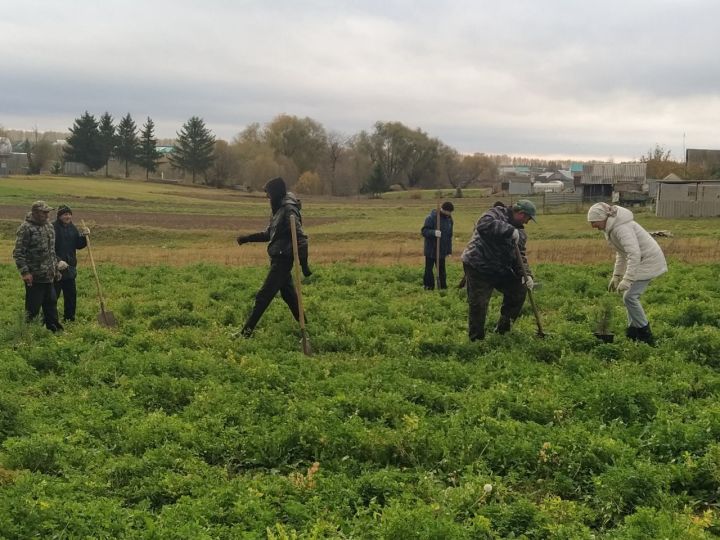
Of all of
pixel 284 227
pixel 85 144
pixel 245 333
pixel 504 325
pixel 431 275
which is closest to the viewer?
pixel 504 325

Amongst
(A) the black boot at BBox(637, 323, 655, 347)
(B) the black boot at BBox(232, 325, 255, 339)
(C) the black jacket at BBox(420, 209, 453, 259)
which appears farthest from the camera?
(C) the black jacket at BBox(420, 209, 453, 259)

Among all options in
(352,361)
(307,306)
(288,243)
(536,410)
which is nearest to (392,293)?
(307,306)

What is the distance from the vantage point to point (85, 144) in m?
101

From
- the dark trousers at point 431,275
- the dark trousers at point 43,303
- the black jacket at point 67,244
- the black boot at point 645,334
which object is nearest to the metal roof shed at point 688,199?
the dark trousers at point 431,275

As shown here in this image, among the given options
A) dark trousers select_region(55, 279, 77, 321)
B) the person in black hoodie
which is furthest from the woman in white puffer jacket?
dark trousers select_region(55, 279, 77, 321)

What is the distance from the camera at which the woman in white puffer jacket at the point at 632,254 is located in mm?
8633

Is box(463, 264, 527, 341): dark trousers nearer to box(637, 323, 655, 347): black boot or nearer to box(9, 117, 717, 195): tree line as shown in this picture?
box(637, 323, 655, 347): black boot

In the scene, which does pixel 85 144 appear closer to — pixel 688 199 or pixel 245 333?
pixel 688 199

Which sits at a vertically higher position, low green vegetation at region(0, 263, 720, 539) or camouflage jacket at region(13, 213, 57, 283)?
camouflage jacket at region(13, 213, 57, 283)

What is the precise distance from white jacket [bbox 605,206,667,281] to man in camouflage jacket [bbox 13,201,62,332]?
8.31m

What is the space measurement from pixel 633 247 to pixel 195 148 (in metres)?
107

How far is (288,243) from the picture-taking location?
33.0ft

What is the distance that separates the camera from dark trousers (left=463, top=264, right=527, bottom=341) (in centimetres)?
924

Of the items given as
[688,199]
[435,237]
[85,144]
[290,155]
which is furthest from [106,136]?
[435,237]
